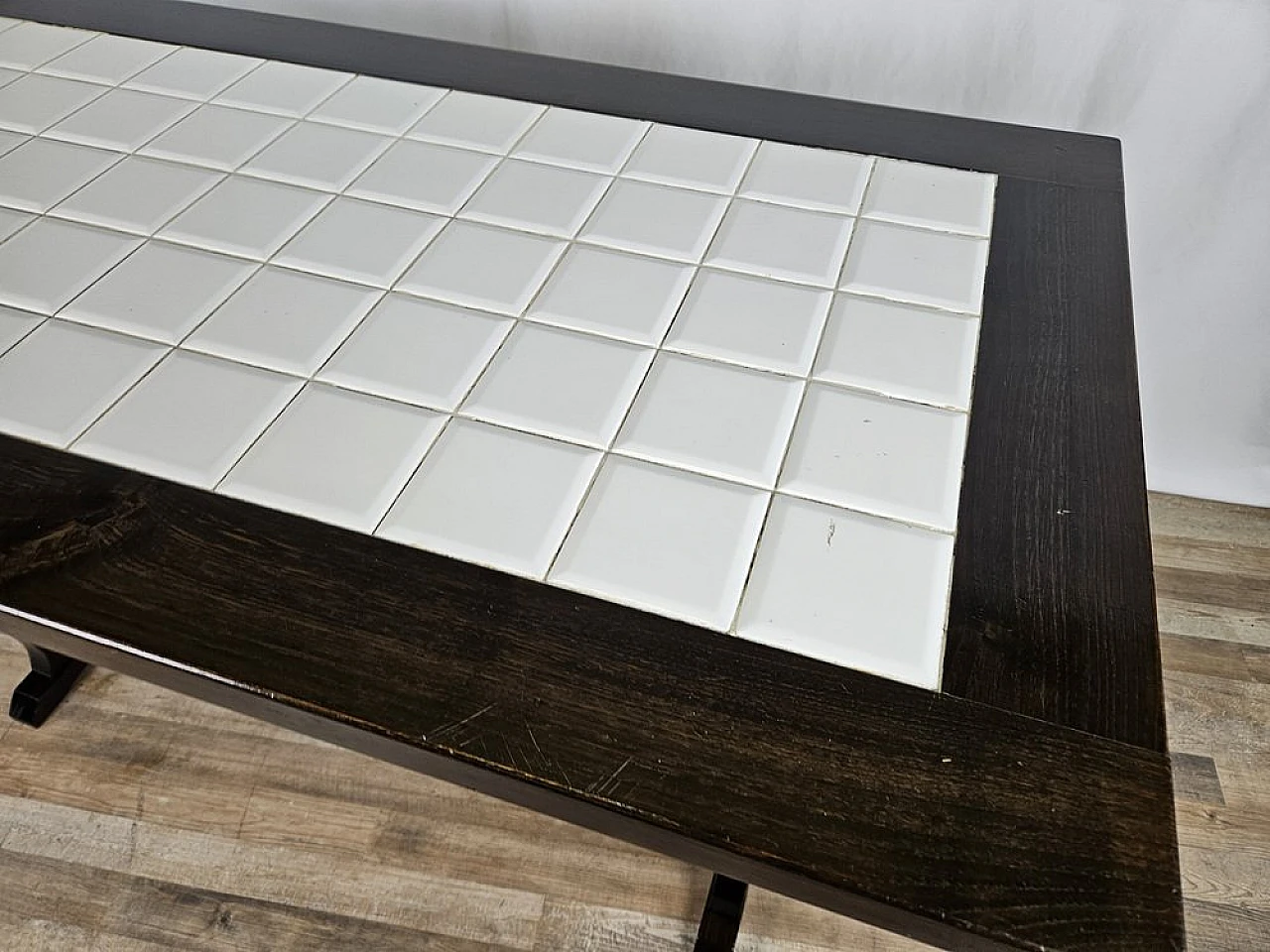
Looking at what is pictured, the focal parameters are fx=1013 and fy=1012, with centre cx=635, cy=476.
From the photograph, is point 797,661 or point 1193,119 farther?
point 1193,119

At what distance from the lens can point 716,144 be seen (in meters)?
0.98

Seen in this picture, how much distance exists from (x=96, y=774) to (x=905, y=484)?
0.98 meters

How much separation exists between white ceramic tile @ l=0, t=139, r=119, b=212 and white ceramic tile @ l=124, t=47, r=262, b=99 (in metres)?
0.13

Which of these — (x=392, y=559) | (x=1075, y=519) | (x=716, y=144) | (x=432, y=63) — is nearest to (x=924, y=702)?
(x=1075, y=519)

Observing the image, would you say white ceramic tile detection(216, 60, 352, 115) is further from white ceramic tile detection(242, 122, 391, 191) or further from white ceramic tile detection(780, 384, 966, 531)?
white ceramic tile detection(780, 384, 966, 531)

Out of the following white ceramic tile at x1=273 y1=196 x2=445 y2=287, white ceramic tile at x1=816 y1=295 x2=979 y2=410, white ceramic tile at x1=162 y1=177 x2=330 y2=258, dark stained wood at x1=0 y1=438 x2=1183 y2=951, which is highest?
white ceramic tile at x1=162 y1=177 x2=330 y2=258

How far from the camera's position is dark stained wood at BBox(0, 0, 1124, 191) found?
968 millimetres

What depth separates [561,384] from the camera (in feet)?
2.40

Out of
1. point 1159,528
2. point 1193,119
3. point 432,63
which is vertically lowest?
point 1159,528

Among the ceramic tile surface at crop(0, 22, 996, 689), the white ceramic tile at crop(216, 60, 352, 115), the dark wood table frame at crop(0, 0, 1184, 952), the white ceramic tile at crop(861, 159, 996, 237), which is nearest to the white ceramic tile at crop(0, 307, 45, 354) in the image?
the ceramic tile surface at crop(0, 22, 996, 689)

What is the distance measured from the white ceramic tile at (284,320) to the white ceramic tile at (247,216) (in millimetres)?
47

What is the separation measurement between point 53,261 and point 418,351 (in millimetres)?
338

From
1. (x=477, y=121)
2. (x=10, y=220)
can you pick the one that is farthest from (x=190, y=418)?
(x=477, y=121)

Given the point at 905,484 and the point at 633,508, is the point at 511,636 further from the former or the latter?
the point at 905,484
